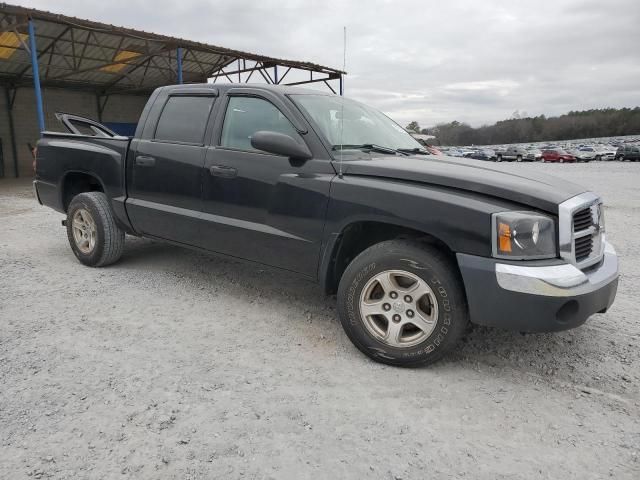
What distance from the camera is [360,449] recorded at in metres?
2.19

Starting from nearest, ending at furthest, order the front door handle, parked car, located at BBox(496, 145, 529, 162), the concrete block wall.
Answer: the front door handle, the concrete block wall, parked car, located at BBox(496, 145, 529, 162)

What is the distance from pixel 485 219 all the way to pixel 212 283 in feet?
9.13

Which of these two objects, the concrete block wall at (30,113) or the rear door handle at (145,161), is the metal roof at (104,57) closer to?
the concrete block wall at (30,113)

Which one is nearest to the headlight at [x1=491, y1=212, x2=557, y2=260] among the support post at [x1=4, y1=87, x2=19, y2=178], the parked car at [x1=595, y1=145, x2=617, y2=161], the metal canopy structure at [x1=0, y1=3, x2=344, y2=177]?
the metal canopy structure at [x1=0, y1=3, x2=344, y2=177]

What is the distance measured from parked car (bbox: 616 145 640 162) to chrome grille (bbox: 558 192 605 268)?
43849mm

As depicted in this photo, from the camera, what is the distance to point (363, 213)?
3.02 m

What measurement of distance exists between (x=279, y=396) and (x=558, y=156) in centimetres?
4727

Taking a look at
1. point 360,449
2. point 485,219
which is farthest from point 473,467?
point 485,219

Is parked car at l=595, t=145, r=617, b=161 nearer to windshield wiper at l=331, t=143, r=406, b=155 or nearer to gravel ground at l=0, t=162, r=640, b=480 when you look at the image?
gravel ground at l=0, t=162, r=640, b=480

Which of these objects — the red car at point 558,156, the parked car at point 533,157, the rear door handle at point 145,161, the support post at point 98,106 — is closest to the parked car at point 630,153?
the red car at point 558,156

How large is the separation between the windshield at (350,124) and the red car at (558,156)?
147 ft

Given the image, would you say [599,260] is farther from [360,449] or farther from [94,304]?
[94,304]

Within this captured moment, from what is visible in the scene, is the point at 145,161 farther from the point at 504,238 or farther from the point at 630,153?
the point at 630,153

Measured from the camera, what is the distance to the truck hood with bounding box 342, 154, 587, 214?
269cm
